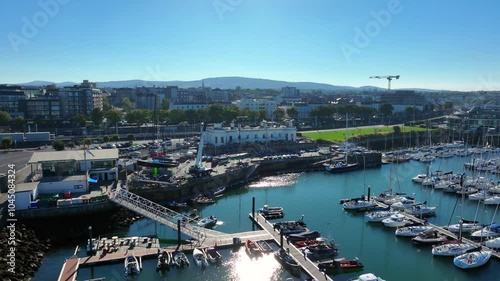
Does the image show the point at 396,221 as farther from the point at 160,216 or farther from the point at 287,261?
the point at 160,216

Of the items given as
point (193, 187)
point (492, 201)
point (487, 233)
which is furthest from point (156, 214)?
point (492, 201)

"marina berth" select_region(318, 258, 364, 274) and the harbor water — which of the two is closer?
the harbor water

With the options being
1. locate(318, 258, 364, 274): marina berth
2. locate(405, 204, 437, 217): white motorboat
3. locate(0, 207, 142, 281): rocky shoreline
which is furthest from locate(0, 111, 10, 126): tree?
locate(405, 204, 437, 217): white motorboat

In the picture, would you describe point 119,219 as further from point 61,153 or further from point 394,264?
point 394,264

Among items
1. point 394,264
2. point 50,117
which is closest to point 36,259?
point 394,264

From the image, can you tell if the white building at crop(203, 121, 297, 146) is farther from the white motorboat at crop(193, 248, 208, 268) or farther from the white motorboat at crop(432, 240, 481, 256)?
the white motorboat at crop(432, 240, 481, 256)

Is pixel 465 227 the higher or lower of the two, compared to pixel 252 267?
higher
